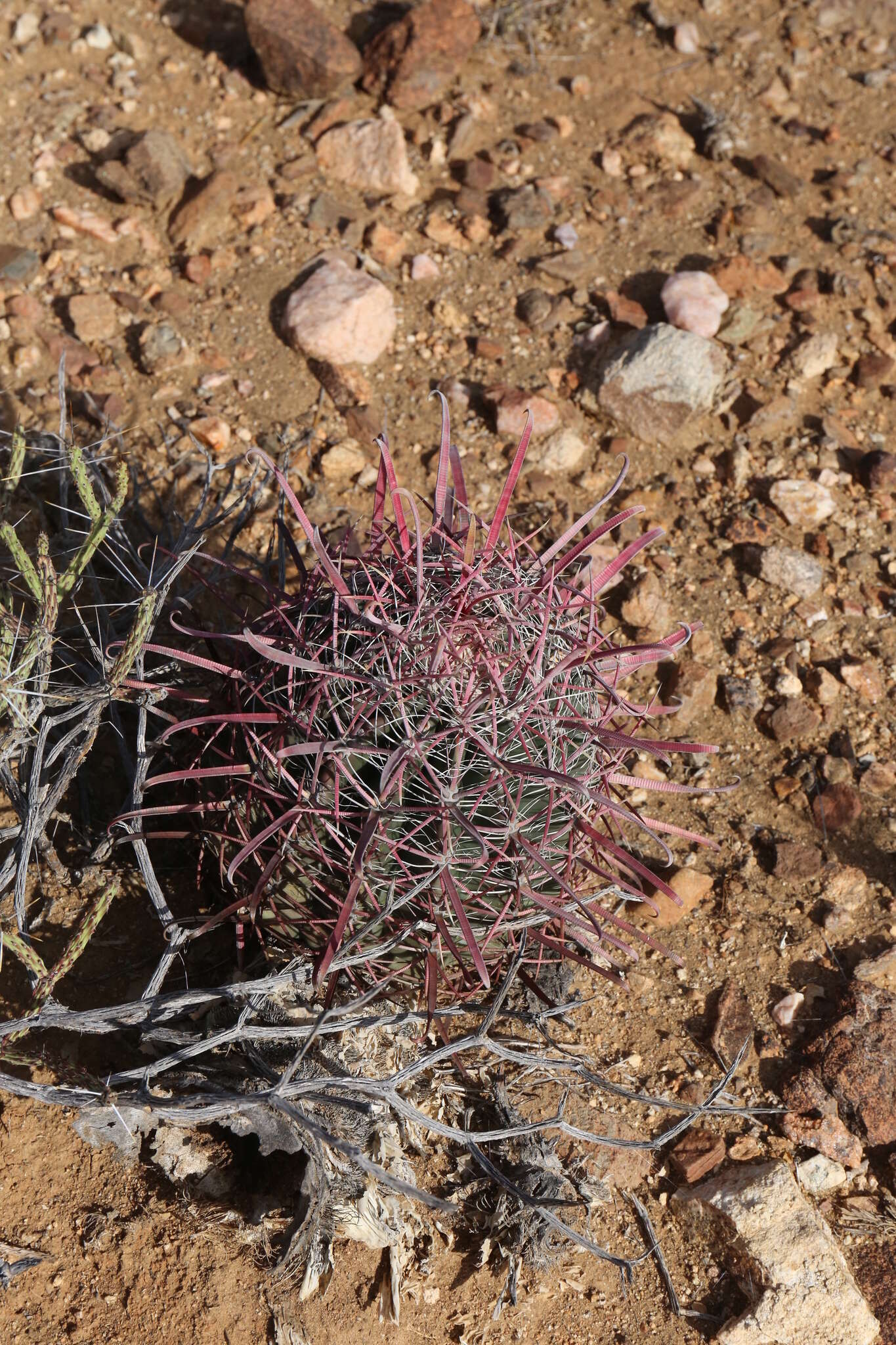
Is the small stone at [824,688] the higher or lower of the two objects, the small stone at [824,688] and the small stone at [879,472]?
the lower

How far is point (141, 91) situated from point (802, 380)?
2.19 meters

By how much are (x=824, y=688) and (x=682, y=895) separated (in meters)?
0.65

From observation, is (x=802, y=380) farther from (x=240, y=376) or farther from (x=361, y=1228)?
(x=361, y=1228)

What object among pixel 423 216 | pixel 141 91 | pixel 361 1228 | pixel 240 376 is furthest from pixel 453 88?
pixel 361 1228

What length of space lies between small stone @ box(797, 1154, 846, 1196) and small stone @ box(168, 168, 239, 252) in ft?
9.09

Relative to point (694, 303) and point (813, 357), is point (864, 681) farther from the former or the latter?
point (694, 303)

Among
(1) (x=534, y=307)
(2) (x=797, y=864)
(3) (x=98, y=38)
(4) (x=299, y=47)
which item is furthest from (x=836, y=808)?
(3) (x=98, y=38)

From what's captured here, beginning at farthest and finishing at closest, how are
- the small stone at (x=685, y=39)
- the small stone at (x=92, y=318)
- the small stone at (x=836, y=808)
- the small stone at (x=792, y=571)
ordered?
the small stone at (x=685, y=39), the small stone at (x=92, y=318), the small stone at (x=792, y=571), the small stone at (x=836, y=808)

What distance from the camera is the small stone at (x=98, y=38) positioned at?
3.55 metres

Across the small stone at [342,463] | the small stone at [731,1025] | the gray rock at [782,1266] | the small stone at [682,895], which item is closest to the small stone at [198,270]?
the small stone at [342,463]

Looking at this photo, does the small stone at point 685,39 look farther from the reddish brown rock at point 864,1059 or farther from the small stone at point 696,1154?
the small stone at point 696,1154

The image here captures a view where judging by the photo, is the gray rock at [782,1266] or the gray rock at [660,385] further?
the gray rock at [660,385]

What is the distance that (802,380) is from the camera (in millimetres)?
3141

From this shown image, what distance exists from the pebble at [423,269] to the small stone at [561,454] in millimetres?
661
